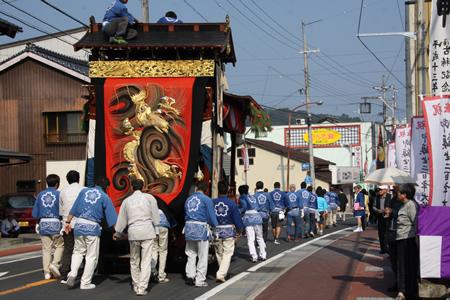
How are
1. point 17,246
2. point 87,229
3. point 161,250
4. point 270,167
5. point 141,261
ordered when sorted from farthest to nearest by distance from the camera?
point 270,167 → point 17,246 → point 161,250 → point 87,229 → point 141,261

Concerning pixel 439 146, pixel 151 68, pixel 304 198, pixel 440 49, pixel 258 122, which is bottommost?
pixel 304 198

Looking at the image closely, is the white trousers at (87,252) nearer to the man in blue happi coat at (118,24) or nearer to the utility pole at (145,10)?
the man in blue happi coat at (118,24)

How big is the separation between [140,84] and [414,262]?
6534 mm

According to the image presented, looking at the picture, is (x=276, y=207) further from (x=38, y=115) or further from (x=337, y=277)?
(x=38, y=115)

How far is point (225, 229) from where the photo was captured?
1259 cm

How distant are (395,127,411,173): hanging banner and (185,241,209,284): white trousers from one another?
29.2 ft

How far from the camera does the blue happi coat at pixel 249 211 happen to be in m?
16.5

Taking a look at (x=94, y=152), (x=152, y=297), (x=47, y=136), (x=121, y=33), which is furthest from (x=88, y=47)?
(x=47, y=136)

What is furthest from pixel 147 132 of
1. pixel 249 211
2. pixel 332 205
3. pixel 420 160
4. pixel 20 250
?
pixel 332 205

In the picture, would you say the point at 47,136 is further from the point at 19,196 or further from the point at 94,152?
the point at 94,152

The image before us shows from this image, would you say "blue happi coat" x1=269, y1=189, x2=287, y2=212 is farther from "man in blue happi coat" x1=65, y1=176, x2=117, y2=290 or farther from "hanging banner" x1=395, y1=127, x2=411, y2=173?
"man in blue happi coat" x1=65, y1=176, x2=117, y2=290

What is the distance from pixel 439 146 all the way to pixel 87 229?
19.2 ft

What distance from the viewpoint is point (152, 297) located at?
10859 mm

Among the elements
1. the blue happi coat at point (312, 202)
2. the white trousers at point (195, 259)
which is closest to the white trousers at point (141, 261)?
the white trousers at point (195, 259)
